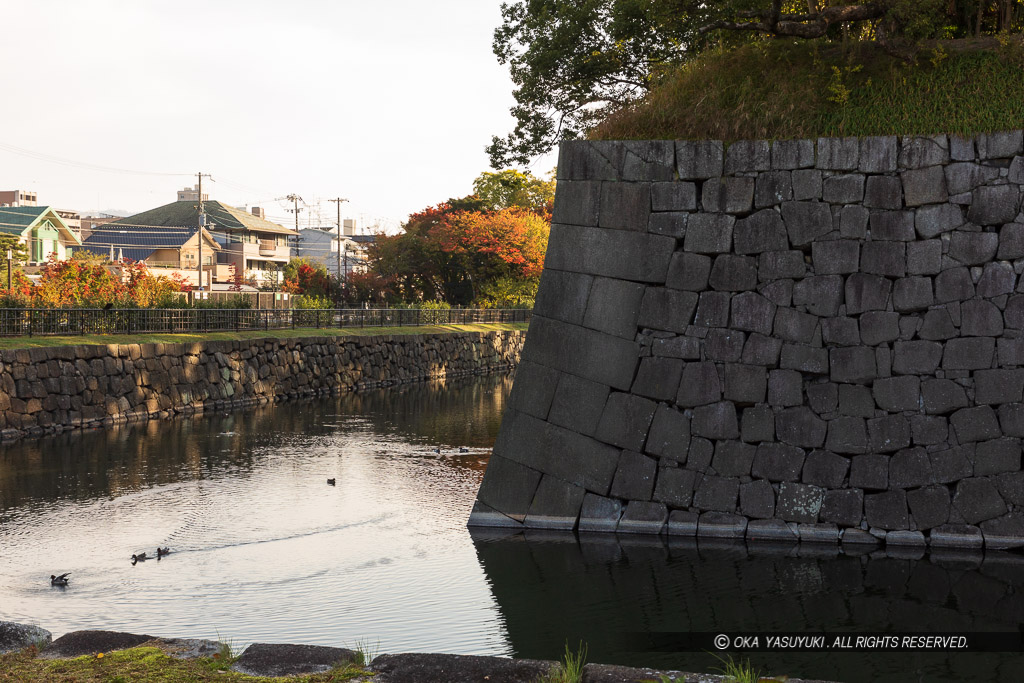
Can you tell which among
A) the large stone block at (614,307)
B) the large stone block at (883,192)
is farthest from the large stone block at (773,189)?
the large stone block at (614,307)

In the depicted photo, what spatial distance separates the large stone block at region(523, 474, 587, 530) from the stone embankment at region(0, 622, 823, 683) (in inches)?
205

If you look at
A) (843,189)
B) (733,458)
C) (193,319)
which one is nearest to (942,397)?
(733,458)

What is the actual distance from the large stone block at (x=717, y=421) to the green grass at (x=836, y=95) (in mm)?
2937

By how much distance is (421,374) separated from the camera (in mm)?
33000

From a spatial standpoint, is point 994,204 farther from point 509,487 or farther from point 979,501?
point 509,487

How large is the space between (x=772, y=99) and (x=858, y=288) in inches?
95.2

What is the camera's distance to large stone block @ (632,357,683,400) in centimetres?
988

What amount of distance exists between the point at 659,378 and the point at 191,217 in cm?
6511

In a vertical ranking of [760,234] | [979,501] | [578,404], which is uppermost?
[760,234]

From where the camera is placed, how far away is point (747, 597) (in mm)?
8156

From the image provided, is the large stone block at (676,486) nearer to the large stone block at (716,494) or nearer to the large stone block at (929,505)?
the large stone block at (716,494)

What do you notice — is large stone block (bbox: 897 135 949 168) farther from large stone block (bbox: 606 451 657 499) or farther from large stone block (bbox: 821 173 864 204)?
large stone block (bbox: 606 451 657 499)

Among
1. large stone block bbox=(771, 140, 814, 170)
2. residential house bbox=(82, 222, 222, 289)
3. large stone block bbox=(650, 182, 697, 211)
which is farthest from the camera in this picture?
residential house bbox=(82, 222, 222, 289)

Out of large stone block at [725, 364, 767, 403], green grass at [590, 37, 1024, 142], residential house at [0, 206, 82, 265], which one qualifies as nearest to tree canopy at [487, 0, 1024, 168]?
green grass at [590, 37, 1024, 142]
